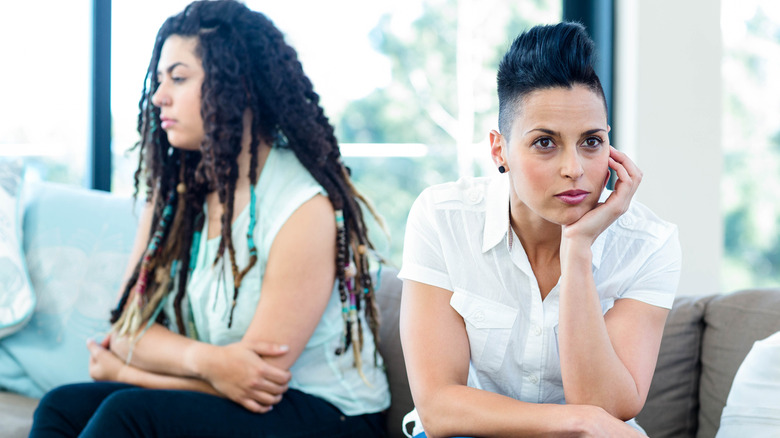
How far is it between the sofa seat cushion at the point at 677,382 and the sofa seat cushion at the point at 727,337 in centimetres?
2

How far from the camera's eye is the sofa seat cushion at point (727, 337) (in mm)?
1562

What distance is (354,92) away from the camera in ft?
9.17

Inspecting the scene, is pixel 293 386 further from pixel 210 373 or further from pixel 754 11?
pixel 754 11

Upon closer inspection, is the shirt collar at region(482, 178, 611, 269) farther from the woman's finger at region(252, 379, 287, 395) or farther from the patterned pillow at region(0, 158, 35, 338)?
the patterned pillow at region(0, 158, 35, 338)

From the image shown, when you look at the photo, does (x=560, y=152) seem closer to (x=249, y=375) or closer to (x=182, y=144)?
(x=249, y=375)

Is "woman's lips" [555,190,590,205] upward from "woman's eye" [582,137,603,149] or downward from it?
downward

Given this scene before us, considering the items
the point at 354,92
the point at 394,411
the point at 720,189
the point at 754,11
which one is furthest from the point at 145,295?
the point at 754,11

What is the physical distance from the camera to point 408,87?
287 cm

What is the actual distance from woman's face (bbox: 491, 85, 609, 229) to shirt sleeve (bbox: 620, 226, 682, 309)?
16cm

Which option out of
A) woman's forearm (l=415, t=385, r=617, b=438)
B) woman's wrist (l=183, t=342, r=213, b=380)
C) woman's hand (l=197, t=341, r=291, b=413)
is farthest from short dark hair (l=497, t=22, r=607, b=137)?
woman's wrist (l=183, t=342, r=213, b=380)

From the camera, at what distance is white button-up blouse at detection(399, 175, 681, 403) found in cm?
130

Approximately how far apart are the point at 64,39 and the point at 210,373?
150 cm

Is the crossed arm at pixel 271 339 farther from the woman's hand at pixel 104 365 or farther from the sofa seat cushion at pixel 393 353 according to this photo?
the sofa seat cushion at pixel 393 353

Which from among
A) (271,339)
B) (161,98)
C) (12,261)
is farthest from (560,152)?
(12,261)
